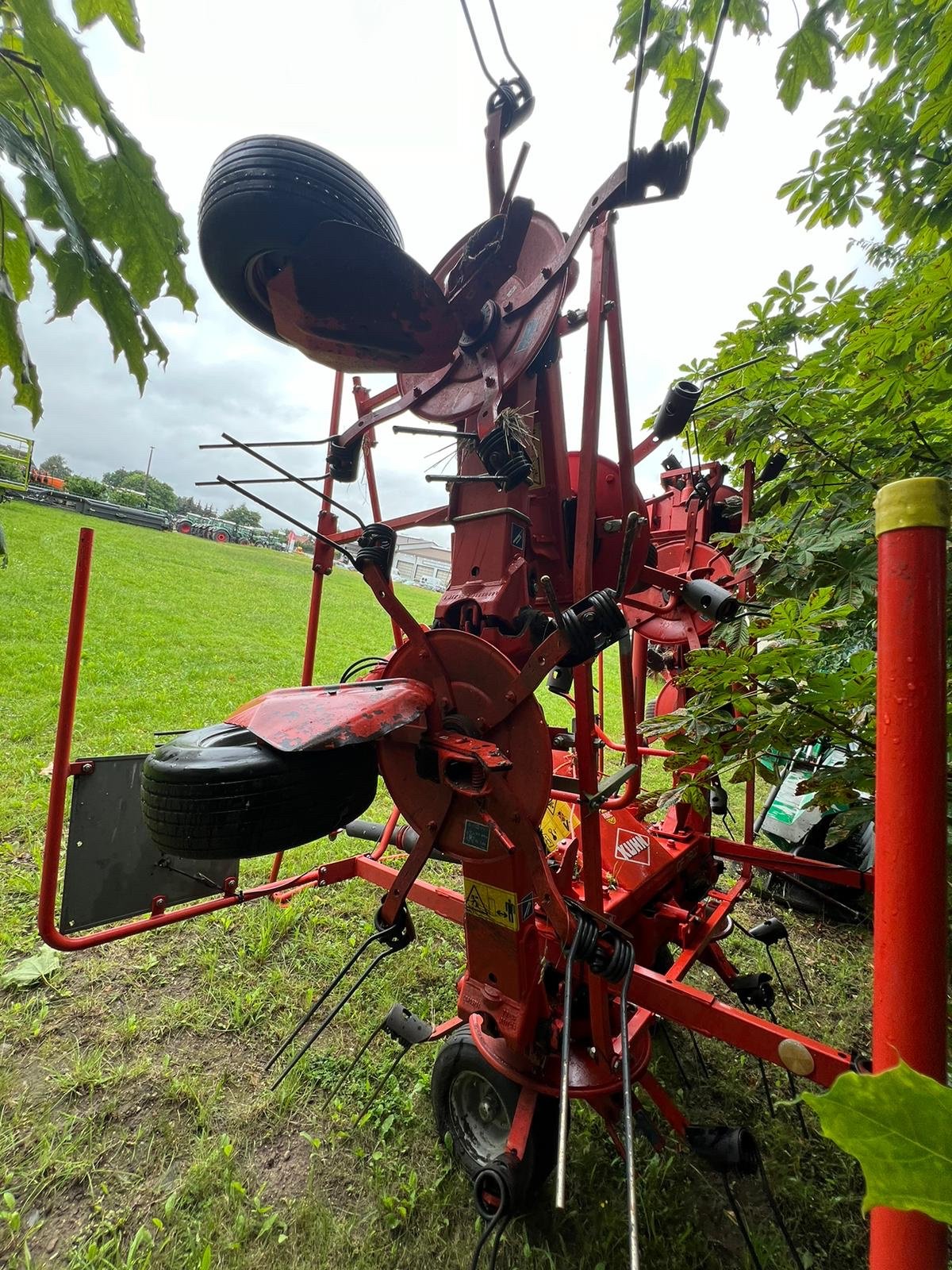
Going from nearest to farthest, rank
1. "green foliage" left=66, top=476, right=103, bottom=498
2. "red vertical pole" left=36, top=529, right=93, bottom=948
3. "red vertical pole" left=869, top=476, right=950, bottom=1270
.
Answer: "red vertical pole" left=869, top=476, right=950, bottom=1270, "red vertical pole" left=36, top=529, right=93, bottom=948, "green foliage" left=66, top=476, right=103, bottom=498

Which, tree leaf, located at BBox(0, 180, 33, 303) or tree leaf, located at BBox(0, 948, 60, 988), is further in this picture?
tree leaf, located at BBox(0, 948, 60, 988)

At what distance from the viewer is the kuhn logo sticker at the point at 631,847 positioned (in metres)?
3.12

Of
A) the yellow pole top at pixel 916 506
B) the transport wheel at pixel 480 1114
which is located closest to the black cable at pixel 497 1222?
the transport wheel at pixel 480 1114

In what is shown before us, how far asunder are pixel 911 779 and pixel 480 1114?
97.6 inches

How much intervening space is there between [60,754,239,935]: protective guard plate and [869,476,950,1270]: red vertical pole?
2.12 meters

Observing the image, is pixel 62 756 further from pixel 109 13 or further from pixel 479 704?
pixel 109 13

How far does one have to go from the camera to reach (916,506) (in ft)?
2.10

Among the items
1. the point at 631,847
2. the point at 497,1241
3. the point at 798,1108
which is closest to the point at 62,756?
the point at 497,1241

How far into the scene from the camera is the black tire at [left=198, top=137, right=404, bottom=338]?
1797mm

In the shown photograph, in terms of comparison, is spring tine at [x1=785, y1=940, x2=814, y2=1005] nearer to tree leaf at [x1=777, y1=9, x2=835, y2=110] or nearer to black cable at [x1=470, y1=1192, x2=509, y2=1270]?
black cable at [x1=470, y1=1192, x2=509, y2=1270]

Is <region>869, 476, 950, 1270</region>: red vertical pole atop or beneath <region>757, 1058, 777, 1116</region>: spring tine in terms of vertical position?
atop

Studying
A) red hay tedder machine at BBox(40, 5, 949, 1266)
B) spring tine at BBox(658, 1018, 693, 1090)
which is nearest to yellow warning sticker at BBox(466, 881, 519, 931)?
red hay tedder machine at BBox(40, 5, 949, 1266)

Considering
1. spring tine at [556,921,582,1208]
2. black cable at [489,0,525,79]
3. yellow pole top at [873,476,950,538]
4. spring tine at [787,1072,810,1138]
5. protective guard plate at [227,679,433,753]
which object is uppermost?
black cable at [489,0,525,79]

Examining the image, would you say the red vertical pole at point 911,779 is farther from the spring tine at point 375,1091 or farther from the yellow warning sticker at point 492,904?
the spring tine at point 375,1091
